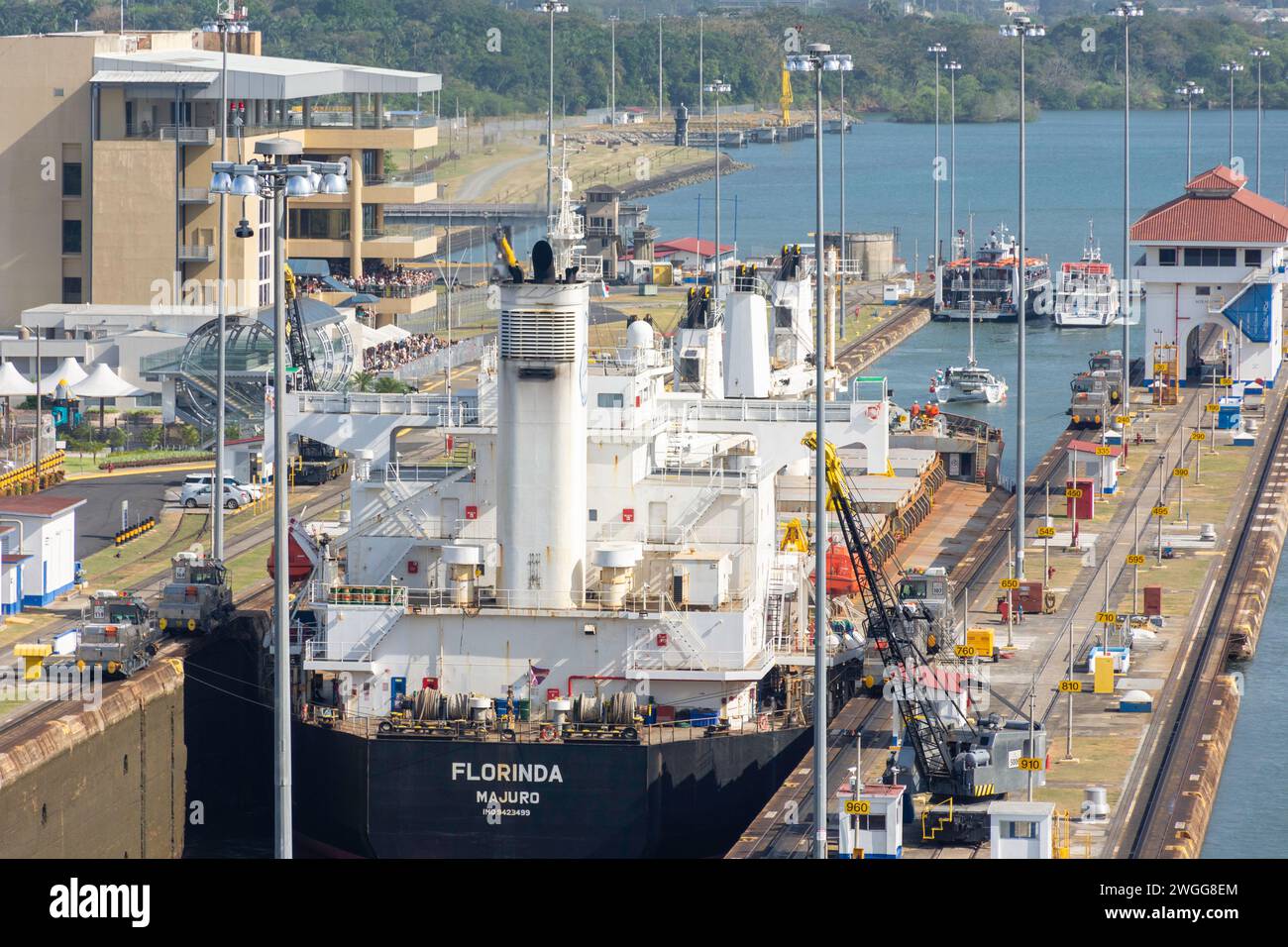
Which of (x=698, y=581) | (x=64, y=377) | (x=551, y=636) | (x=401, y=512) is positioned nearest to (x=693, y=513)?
(x=698, y=581)

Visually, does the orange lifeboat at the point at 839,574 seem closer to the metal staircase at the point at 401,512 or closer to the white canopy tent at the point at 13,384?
the metal staircase at the point at 401,512

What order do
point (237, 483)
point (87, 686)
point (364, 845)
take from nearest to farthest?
point (364, 845)
point (87, 686)
point (237, 483)

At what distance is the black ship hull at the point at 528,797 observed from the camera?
56.6 metres

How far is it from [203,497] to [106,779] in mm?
29557

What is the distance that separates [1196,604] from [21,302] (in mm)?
72323

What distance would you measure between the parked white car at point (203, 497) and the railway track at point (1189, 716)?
105 feet

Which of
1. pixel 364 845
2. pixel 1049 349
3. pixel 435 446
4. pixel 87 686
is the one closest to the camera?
pixel 364 845

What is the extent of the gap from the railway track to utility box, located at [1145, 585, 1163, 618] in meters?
1.33

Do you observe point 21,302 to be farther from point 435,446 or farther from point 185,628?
point 185,628

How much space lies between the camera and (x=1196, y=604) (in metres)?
75.0

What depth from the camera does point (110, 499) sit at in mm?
91375

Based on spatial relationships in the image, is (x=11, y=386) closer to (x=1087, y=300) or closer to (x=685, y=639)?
(x=685, y=639)

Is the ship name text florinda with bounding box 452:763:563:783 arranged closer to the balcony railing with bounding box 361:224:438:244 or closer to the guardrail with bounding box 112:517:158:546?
the guardrail with bounding box 112:517:158:546

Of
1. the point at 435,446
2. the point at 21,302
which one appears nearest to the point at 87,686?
the point at 435,446
